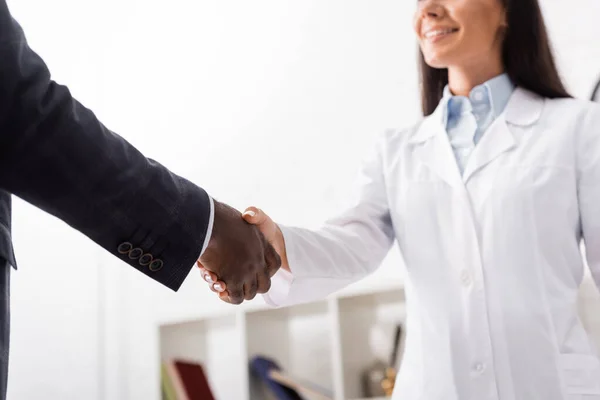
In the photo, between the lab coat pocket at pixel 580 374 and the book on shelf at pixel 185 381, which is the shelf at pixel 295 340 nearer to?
the book on shelf at pixel 185 381

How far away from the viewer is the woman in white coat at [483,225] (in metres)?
1.34

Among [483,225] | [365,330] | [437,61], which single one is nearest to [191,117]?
[365,330]

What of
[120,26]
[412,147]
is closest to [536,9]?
[412,147]

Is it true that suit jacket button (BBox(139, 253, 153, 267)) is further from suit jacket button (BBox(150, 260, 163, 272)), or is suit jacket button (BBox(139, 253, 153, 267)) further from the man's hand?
the man's hand

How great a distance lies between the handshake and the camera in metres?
1.30

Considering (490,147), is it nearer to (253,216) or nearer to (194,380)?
(253,216)

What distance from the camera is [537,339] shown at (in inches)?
52.2

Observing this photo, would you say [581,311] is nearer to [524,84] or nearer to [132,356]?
[524,84]

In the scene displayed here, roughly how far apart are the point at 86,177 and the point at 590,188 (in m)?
0.87

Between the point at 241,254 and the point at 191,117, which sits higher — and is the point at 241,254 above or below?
below

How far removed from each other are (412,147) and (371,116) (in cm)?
87

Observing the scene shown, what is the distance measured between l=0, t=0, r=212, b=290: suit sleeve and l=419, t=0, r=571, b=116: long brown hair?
78 cm

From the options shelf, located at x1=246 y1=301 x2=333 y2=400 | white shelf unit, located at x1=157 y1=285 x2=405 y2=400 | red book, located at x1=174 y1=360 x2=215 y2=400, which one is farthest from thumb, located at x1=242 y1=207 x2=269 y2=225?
red book, located at x1=174 y1=360 x2=215 y2=400

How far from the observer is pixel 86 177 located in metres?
1.02
